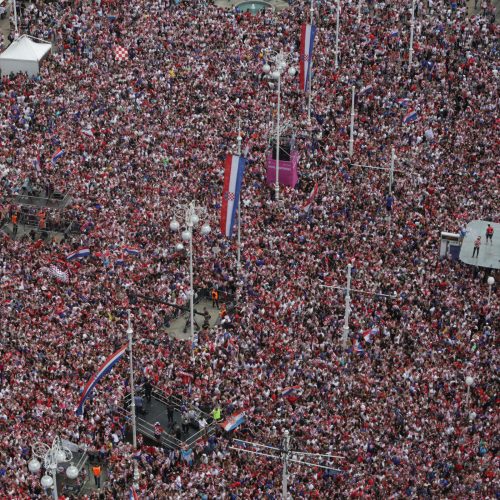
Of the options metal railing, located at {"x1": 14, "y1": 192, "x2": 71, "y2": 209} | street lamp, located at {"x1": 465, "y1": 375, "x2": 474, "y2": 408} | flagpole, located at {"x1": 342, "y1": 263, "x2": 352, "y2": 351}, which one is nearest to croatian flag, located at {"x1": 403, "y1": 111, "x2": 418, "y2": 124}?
flagpole, located at {"x1": 342, "y1": 263, "x2": 352, "y2": 351}

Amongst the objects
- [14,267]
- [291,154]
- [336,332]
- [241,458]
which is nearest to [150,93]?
[291,154]

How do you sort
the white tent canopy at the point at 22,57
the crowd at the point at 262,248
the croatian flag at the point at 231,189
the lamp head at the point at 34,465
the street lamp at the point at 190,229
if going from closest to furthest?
1. the lamp head at the point at 34,465
2. the crowd at the point at 262,248
3. the street lamp at the point at 190,229
4. the croatian flag at the point at 231,189
5. the white tent canopy at the point at 22,57

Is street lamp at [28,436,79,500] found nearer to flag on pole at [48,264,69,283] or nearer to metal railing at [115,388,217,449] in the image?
metal railing at [115,388,217,449]

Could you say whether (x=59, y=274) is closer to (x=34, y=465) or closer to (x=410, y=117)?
(x=34, y=465)

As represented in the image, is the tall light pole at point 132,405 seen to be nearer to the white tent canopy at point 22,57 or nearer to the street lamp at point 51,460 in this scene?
the street lamp at point 51,460

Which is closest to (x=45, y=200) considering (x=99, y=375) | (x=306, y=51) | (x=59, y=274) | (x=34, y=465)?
(x=59, y=274)

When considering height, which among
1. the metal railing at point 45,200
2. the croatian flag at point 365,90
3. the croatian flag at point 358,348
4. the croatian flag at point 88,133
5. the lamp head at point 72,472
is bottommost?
the lamp head at point 72,472

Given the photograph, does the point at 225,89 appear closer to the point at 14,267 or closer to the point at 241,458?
the point at 14,267

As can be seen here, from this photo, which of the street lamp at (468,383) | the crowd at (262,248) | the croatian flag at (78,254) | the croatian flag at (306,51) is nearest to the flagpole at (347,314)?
the crowd at (262,248)
